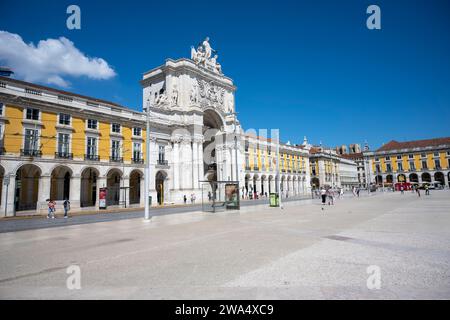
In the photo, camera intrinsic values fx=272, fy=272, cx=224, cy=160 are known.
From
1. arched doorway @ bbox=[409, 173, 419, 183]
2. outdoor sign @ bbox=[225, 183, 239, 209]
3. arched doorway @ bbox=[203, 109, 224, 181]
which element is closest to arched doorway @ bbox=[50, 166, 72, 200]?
outdoor sign @ bbox=[225, 183, 239, 209]

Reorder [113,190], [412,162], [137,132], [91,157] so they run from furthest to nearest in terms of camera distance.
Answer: [412,162]
[113,190]
[137,132]
[91,157]

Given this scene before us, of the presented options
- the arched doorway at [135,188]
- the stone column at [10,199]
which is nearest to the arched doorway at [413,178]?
the arched doorway at [135,188]

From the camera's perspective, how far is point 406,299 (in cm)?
432

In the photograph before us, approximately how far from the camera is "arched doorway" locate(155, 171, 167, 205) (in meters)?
41.4

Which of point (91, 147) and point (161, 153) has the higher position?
point (161, 153)

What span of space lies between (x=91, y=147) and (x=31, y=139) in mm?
6205

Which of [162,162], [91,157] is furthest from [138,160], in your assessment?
[91,157]

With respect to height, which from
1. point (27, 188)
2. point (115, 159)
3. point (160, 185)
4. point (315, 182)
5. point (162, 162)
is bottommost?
point (27, 188)

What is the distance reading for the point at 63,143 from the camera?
29969 millimetres

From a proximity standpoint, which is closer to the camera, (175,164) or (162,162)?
(162,162)

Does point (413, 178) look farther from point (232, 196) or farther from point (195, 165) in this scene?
point (232, 196)

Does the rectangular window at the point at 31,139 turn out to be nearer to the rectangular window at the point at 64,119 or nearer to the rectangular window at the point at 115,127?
the rectangular window at the point at 64,119

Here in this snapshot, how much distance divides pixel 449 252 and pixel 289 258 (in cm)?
424

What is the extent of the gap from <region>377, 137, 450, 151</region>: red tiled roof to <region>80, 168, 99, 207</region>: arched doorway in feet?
342
